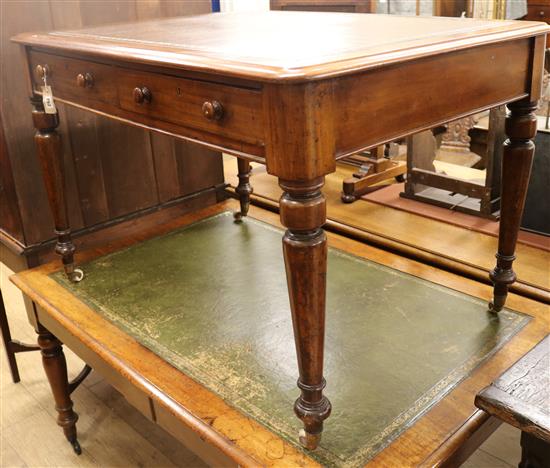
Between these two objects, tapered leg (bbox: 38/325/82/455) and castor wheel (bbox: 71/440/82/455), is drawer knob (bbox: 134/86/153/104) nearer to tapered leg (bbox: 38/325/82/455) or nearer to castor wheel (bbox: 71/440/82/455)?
tapered leg (bbox: 38/325/82/455)

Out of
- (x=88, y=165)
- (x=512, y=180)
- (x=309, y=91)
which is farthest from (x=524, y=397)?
(x=88, y=165)

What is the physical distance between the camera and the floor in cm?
159

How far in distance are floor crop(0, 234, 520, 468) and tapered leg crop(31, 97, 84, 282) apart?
437 mm

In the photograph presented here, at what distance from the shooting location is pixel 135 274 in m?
1.62

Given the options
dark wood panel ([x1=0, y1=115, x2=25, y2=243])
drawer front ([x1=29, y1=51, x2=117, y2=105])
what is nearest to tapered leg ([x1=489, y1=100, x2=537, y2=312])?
drawer front ([x1=29, y1=51, x2=117, y2=105])

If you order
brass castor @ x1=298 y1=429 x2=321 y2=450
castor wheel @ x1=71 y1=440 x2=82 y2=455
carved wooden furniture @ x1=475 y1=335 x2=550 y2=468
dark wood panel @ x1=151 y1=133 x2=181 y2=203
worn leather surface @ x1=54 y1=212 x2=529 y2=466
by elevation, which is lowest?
castor wheel @ x1=71 y1=440 x2=82 y2=455

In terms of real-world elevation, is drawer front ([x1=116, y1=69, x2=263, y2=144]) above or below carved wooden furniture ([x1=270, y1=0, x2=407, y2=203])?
above

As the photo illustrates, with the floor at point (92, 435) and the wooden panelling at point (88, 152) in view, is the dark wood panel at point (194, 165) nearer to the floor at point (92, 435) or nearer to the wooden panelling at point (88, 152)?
the wooden panelling at point (88, 152)

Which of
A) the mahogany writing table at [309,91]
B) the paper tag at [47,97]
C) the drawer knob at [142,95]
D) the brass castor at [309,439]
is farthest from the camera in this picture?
the paper tag at [47,97]

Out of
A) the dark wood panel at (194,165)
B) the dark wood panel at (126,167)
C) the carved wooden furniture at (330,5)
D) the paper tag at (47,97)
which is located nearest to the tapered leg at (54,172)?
the paper tag at (47,97)

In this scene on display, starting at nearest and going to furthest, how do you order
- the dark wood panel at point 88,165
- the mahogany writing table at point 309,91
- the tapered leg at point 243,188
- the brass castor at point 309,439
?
1. the mahogany writing table at point 309,91
2. the brass castor at point 309,439
3. the dark wood panel at point 88,165
4. the tapered leg at point 243,188

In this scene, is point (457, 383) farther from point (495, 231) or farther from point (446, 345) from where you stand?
point (495, 231)

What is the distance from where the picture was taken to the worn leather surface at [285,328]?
1.09 metres

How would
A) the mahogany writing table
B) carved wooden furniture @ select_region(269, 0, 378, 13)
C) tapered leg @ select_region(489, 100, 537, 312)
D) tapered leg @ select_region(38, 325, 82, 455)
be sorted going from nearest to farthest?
the mahogany writing table, tapered leg @ select_region(489, 100, 537, 312), tapered leg @ select_region(38, 325, 82, 455), carved wooden furniture @ select_region(269, 0, 378, 13)
